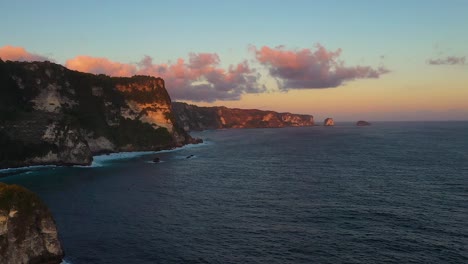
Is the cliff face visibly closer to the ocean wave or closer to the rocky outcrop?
the ocean wave

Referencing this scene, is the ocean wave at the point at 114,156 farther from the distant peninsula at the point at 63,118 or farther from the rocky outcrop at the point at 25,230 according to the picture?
the rocky outcrop at the point at 25,230

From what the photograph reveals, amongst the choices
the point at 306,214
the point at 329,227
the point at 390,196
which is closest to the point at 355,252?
the point at 329,227

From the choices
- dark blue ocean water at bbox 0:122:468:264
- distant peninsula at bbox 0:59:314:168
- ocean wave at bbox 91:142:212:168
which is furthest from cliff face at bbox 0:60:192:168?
dark blue ocean water at bbox 0:122:468:264

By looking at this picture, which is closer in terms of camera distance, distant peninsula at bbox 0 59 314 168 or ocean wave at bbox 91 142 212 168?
distant peninsula at bbox 0 59 314 168

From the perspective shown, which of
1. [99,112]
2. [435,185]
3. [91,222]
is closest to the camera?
[91,222]

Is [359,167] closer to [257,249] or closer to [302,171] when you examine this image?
[302,171]

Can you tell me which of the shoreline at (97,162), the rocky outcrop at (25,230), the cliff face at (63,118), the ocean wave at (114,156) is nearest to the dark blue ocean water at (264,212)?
the rocky outcrop at (25,230)

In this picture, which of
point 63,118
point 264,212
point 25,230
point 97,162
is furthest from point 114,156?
point 25,230
